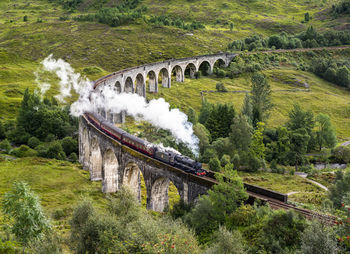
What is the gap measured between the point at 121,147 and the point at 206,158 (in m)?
18.8

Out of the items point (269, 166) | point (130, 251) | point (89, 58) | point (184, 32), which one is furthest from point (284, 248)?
point (184, 32)

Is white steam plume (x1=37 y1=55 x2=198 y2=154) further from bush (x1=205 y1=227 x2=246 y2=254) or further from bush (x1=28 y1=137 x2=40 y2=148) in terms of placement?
bush (x1=205 y1=227 x2=246 y2=254)

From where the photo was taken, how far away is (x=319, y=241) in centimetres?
2141

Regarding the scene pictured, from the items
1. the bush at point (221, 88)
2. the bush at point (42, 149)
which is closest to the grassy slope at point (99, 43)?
the bush at point (221, 88)

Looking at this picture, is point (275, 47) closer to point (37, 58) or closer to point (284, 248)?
point (37, 58)

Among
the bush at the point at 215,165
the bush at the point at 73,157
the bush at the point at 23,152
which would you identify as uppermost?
the bush at the point at 215,165

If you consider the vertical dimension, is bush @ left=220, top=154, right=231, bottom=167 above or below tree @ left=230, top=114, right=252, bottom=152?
below

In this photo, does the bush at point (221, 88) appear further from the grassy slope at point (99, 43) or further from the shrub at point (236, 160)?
the shrub at point (236, 160)

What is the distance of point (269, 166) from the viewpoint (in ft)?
224

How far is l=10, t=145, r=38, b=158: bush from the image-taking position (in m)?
72.7

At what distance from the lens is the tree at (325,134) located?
77188 mm

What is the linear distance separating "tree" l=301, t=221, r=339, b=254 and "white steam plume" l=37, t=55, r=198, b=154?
39310mm

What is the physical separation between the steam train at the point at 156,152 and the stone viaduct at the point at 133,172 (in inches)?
28.3

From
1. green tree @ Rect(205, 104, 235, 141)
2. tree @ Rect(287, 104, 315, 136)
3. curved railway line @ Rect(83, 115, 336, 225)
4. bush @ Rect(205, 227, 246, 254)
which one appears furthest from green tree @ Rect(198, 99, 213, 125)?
bush @ Rect(205, 227, 246, 254)
